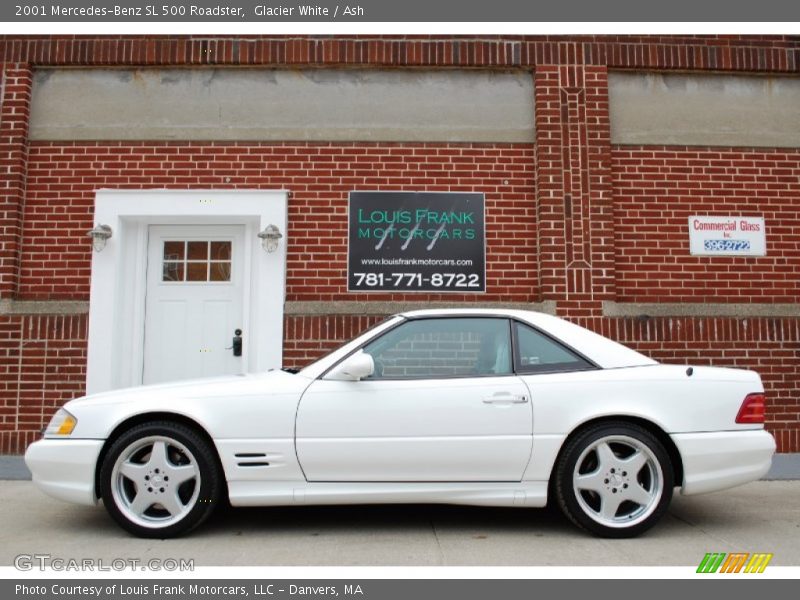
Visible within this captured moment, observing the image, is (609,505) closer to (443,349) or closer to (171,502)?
(443,349)

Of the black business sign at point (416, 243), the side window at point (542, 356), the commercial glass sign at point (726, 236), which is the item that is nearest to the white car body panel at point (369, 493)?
the side window at point (542, 356)

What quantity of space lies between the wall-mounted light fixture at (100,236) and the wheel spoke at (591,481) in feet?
17.6

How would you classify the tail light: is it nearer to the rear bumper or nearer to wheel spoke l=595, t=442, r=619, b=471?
the rear bumper

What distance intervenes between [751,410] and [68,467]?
4.12 m

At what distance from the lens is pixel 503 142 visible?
7465 mm

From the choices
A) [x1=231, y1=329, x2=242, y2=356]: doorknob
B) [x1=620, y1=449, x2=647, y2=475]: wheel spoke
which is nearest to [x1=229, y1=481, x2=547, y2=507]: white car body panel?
[x1=620, y1=449, x2=647, y2=475]: wheel spoke

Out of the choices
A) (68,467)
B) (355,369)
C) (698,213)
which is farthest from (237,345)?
(698,213)

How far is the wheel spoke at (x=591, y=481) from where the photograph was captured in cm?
403

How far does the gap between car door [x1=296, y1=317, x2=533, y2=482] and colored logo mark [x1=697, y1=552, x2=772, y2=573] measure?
1081mm

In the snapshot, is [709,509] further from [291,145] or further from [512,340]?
[291,145]

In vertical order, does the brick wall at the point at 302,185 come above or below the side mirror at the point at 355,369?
above

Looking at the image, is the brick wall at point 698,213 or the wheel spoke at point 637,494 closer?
the wheel spoke at point 637,494

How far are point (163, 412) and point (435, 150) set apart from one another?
4.44 meters

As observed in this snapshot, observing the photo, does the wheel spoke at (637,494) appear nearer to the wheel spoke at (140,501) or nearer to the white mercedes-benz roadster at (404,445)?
the white mercedes-benz roadster at (404,445)
